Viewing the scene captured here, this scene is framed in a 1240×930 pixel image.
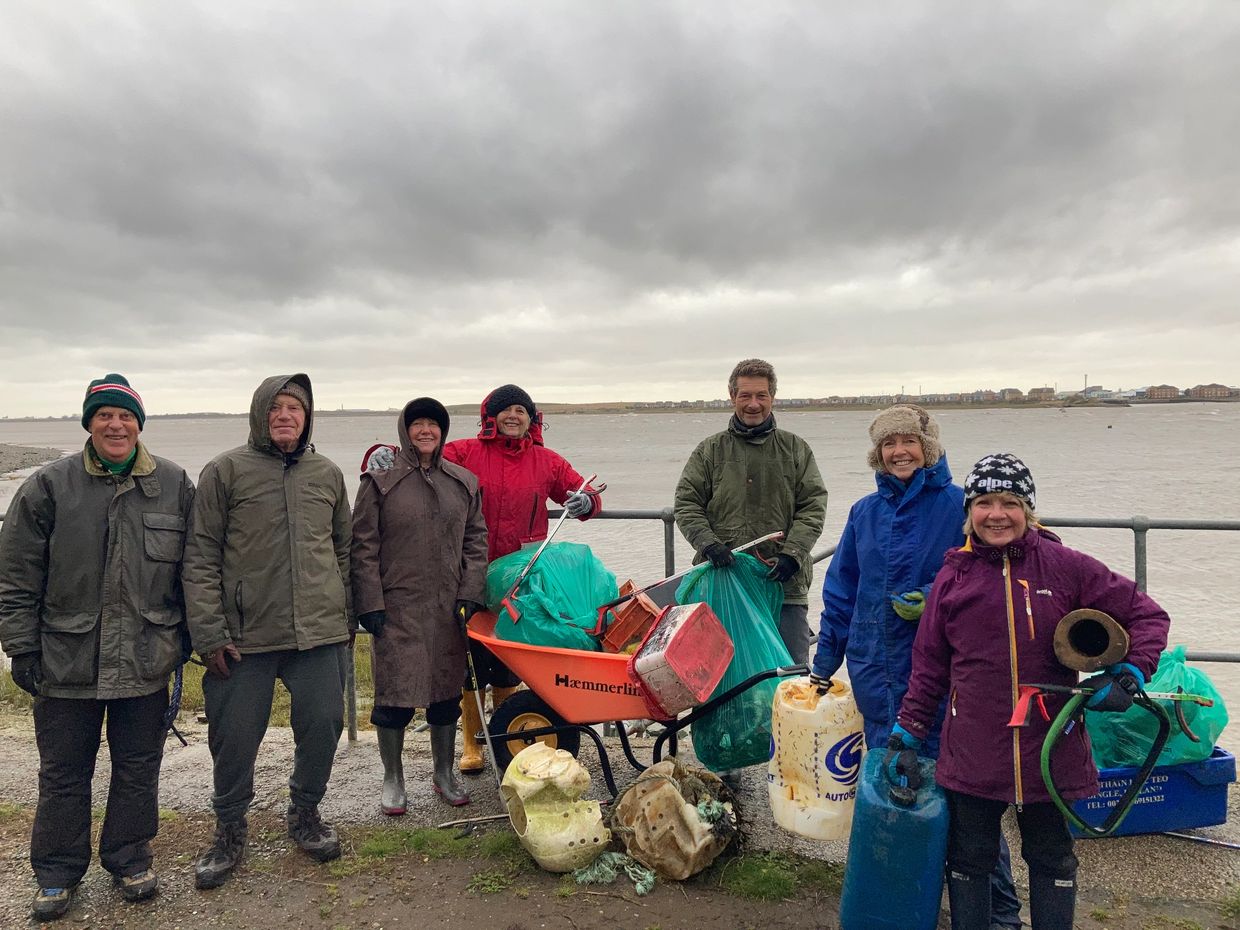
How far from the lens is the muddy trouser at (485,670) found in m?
3.64

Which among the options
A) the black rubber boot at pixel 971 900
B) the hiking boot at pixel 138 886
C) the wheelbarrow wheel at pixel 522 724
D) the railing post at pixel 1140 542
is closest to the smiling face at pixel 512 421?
the wheelbarrow wheel at pixel 522 724

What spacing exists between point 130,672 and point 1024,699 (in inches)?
108

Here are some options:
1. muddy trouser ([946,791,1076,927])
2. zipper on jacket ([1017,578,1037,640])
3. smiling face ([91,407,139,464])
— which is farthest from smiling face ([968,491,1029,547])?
smiling face ([91,407,139,464])

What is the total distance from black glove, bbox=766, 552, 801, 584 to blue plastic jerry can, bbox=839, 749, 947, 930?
3.73ft

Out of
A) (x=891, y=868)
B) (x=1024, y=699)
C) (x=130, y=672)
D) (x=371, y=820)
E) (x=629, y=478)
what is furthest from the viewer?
(x=629, y=478)

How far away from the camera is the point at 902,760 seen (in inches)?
95.0

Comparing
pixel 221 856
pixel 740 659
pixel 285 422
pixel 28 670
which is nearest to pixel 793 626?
pixel 740 659

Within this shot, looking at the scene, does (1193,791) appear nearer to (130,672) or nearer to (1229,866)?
(1229,866)

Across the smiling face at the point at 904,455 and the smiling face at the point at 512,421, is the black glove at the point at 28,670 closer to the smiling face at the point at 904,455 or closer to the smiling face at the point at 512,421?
the smiling face at the point at 512,421

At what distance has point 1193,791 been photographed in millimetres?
3117

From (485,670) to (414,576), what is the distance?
585 millimetres

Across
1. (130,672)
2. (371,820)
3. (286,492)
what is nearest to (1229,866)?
(371,820)

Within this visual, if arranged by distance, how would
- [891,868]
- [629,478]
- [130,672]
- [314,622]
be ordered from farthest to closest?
[629,478] < [314,622] < [130,672] < [891,868]

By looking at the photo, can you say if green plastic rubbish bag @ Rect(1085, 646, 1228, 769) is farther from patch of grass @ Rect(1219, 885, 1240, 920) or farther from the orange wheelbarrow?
the orange wheelbarrow
